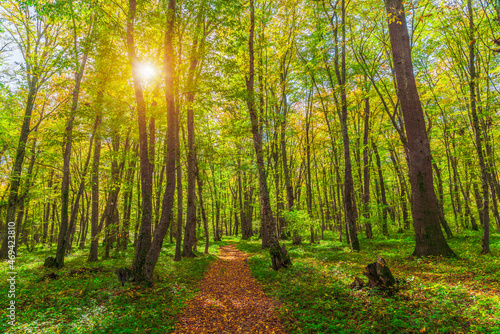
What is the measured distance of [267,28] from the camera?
585 inches

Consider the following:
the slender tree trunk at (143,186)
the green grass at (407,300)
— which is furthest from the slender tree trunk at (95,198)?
the green grass at (407,300)

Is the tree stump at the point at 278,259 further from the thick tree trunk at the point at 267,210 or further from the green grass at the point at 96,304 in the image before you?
the green grass at the point at 96,304

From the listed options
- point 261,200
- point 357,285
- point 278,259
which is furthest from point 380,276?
point 261,200

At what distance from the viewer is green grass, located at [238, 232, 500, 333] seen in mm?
3821

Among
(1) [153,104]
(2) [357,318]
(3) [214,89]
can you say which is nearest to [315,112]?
(3) [214,89]

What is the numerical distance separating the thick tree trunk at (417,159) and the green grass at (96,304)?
8359 millimetres

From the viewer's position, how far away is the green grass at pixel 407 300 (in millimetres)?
3821

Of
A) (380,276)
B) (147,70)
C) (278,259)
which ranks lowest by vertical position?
(278,259)

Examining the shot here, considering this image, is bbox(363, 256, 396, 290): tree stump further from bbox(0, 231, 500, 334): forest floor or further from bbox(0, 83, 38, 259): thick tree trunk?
bbox(0, 83, 38, 259): thick tree trunk

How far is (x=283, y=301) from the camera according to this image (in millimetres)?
5887

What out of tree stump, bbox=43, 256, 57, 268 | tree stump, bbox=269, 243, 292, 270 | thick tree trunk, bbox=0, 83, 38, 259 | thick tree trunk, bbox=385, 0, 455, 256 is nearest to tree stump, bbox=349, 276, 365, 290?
tree stump, bbox=269, 243, 292, 270

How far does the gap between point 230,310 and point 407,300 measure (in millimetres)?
4215

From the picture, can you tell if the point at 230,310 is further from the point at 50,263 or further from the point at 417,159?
the point at 50,263

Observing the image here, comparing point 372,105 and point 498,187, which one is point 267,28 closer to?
point 372,105
